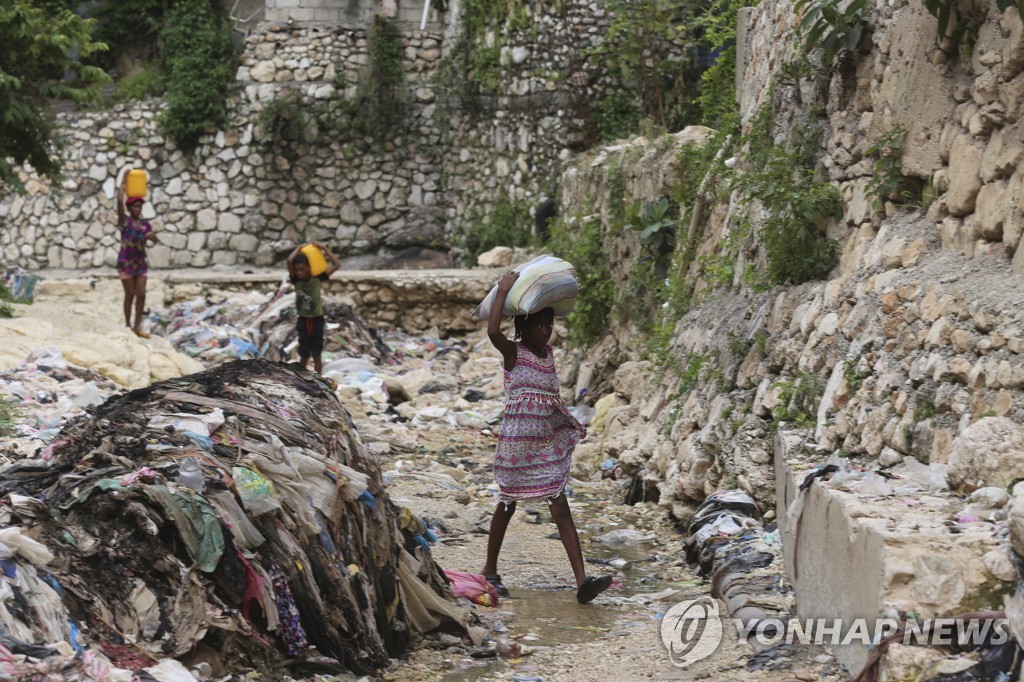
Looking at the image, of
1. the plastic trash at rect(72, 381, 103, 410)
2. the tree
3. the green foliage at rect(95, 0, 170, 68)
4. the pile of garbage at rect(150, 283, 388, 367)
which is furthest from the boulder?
the green foliage at rect(95, 0, 170, 68)

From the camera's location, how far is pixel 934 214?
5082mm

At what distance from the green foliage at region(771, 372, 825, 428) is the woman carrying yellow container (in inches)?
289

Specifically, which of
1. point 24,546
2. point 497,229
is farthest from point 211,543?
point 497,229

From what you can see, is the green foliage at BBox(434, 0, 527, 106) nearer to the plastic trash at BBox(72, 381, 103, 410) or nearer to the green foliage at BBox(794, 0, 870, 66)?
the plastic trash at BBox(72, 381, 103, 410)

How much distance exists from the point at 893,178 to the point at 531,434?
2050mm

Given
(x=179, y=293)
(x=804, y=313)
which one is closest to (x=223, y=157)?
(x=179, y=293)

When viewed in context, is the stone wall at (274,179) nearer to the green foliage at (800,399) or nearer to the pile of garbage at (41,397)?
the pile of garbage at (41,397)

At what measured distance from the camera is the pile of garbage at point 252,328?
12070 mm

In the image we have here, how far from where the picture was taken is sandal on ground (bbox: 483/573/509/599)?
520 centimetres

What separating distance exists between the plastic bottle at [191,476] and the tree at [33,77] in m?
9.85

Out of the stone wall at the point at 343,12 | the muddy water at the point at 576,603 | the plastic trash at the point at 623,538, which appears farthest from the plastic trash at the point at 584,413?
the stone wall at the point at 343,12

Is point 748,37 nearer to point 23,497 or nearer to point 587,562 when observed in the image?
point 587,562

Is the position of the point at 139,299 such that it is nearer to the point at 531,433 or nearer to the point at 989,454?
the point at 531,433

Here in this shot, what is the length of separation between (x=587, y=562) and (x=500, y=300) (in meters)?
1.56
